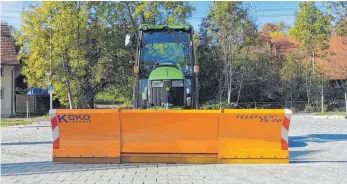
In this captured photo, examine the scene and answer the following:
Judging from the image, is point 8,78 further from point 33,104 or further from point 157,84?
point 157,84

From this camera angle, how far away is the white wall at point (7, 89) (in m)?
32.8

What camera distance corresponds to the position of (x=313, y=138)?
12922 millimetres

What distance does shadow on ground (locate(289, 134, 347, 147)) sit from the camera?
11.6m

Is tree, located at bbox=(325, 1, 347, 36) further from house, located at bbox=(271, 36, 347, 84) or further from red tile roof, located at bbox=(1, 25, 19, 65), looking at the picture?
A: red tile roof, located at bbox=(1, 25, 19, 65)

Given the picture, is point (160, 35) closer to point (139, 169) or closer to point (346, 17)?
point (139, 169)

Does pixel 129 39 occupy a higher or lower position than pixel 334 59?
lower

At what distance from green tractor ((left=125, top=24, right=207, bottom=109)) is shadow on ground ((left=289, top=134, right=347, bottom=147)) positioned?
308cm

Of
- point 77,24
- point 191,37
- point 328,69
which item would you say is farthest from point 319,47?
point 191,37

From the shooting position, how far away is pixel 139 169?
7637 millimetres

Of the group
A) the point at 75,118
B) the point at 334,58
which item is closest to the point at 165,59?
the point at 75,118

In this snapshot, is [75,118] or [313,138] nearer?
[75,118]

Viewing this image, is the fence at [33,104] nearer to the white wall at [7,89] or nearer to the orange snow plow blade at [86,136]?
the white wall at [7,89]

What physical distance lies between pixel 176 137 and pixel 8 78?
93.6 feet

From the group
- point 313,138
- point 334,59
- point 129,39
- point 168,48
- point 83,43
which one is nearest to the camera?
point 129,39
